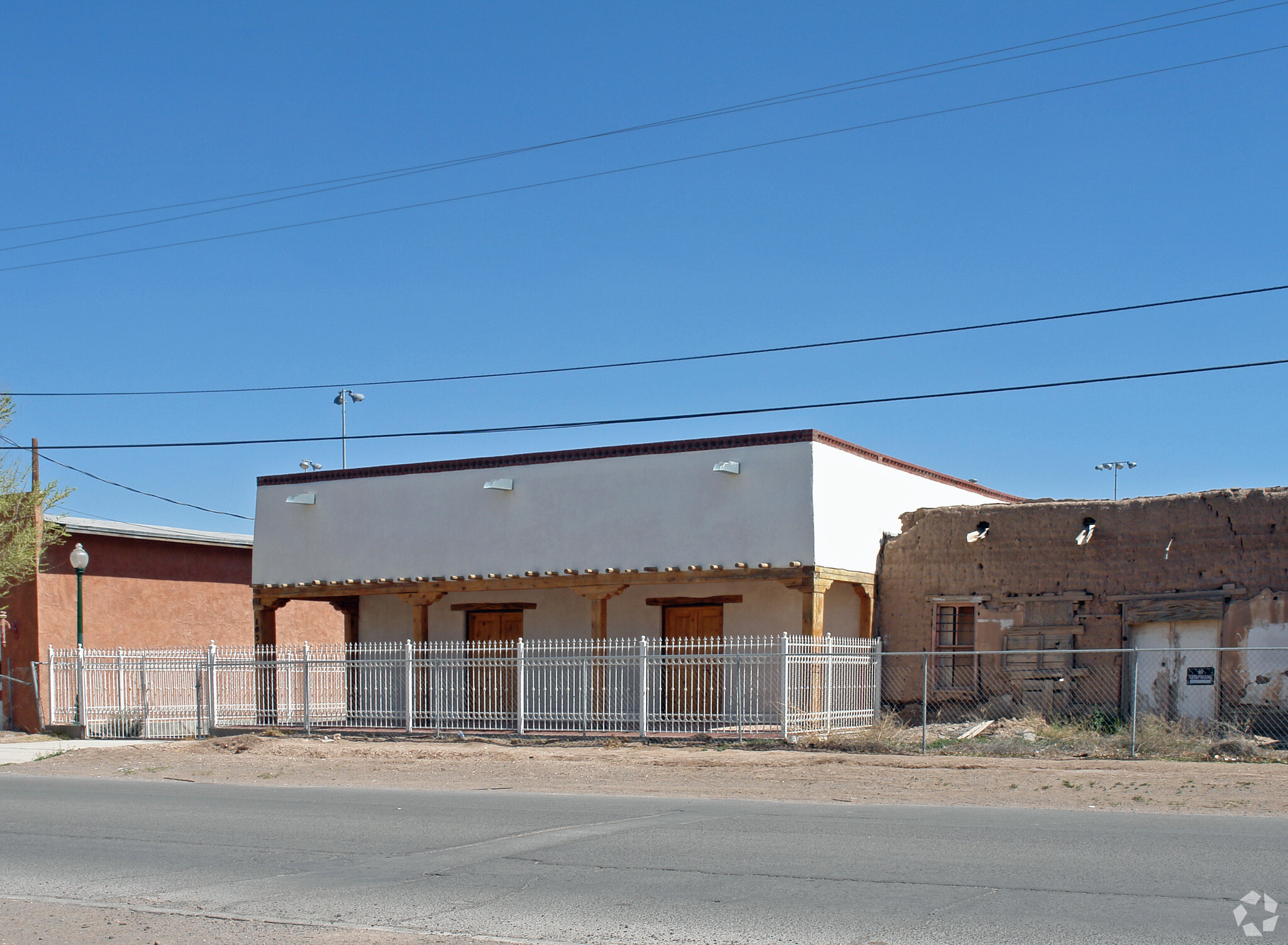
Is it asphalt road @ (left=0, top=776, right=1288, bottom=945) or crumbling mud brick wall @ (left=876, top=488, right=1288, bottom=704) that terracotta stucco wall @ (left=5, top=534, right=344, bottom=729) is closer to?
asphalt road @ (left=0, top=776, right=1288, bottom=945)

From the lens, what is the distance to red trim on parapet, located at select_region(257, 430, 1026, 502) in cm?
2320

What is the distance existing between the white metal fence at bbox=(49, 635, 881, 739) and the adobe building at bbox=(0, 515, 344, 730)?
52.5 inches

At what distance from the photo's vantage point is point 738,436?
23469mm

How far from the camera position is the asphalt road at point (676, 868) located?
7.46 metres

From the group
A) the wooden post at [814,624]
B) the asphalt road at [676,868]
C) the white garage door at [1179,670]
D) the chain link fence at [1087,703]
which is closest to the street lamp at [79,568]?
the asphalt road at [676,868]

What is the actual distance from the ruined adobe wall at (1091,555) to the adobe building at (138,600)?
49.1 feet

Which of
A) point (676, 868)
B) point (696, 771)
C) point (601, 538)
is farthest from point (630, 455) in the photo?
point (676, 868)

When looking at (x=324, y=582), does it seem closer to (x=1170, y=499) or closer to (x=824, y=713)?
(x=824, y=713)

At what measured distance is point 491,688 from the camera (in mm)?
25984

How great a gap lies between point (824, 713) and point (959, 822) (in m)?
10.2

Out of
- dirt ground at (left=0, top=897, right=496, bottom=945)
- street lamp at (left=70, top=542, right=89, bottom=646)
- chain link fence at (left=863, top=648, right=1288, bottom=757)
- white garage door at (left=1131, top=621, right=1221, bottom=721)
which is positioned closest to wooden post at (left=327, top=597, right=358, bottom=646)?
street lamp at (left=70, top=542, right=89, bottom=646)

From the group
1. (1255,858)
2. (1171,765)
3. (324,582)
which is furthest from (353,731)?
(1255,858)

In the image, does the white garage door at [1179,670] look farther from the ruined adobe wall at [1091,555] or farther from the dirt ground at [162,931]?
the dirt ground at [162,931]

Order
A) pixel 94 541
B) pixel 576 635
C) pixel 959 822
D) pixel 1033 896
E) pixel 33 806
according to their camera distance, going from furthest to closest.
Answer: pixel 94 541 < pixel 576 635 < pixel 33 806 < pixel 959 822 < pixel 1033 896
